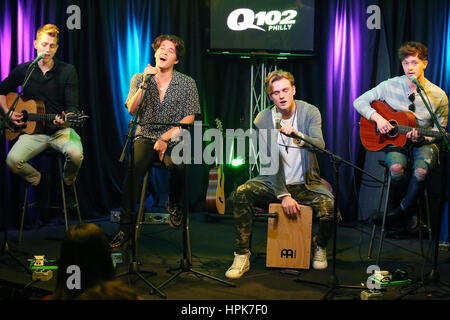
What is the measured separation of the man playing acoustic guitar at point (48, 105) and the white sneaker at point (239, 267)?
1673mm

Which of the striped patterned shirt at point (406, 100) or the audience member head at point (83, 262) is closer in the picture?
the audience member head at point (83, 262)

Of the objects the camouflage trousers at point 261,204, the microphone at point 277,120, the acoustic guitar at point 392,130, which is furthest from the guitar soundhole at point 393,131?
the microphone at point 277,120

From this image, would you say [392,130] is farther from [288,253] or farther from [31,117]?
[31,117]

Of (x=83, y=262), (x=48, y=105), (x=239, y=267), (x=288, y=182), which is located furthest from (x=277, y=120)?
(x=83, y=262)

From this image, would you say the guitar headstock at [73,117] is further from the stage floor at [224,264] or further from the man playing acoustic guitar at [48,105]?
the stage floor at [224,264]

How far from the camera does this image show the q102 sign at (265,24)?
17.4ft

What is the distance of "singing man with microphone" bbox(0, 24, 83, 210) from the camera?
4191mm

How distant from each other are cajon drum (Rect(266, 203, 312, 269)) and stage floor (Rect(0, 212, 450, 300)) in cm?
7

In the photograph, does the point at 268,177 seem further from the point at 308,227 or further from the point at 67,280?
the point at 67,280

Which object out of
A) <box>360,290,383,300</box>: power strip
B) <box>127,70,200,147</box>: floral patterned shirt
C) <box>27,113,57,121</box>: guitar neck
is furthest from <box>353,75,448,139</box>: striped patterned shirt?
<box>27,113,57,121</box>: guitar neck

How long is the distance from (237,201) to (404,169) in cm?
143

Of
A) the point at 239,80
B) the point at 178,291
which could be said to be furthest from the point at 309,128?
the point at 239,80

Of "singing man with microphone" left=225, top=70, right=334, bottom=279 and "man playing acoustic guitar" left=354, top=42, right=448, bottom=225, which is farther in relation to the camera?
"man playing acoustic guitar" left=354, top=42, right=448, bottom=225

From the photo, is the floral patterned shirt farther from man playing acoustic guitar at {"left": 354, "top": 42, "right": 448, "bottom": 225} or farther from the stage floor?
man playing acoustic guitar at {"left": 354, "top": 42, "right": 448, "bottom": 225}
